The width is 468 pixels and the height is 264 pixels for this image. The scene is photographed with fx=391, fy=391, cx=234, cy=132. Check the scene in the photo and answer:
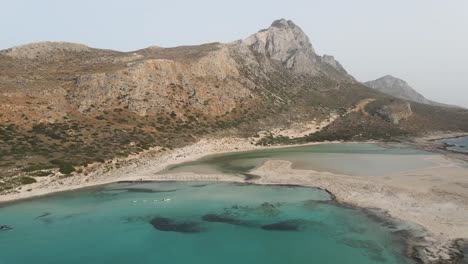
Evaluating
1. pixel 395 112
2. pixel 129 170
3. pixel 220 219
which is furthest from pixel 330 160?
pixel 395 112

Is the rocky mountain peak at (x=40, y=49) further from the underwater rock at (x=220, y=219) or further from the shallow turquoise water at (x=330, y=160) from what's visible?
the underwater rock at (x=220, y=219)

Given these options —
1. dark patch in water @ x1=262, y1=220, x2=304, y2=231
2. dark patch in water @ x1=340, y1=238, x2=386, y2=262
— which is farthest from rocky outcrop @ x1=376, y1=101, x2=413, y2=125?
dark patch in water @ x1=340, y1=238, x2=386, y2=262

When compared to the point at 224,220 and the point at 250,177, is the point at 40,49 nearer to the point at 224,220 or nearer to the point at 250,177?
the point at 250,177

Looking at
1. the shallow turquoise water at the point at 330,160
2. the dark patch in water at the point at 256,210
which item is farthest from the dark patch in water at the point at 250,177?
the dark patch in water at the point at 256,210

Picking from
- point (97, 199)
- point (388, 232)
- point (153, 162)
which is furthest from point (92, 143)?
point (388, 232)

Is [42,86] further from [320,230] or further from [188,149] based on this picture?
[320,230]

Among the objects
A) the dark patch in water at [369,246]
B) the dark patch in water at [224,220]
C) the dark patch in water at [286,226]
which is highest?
the dark patch in water at [224,220]
